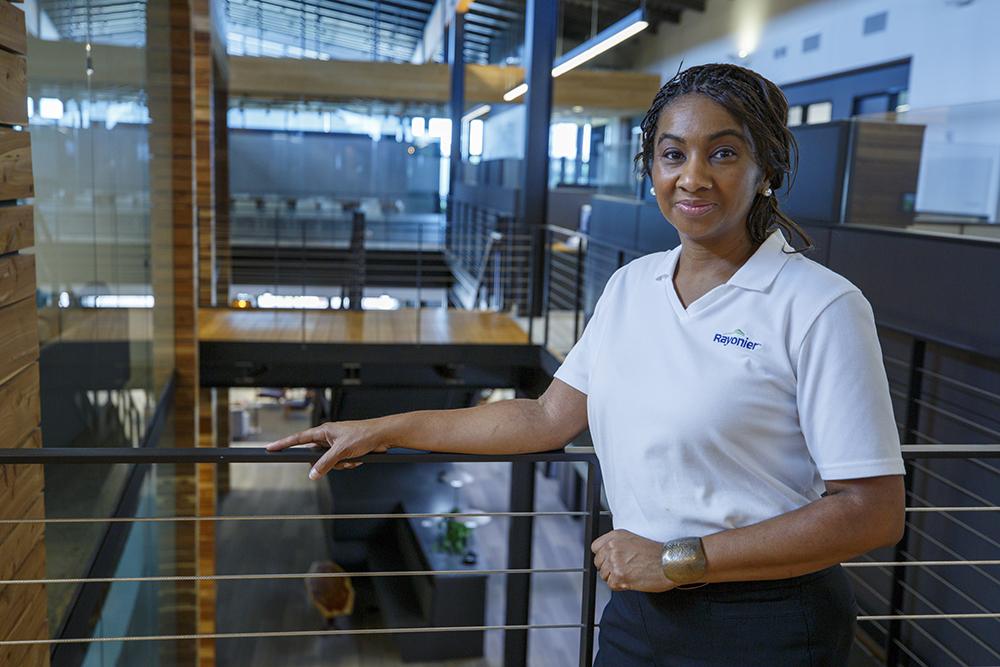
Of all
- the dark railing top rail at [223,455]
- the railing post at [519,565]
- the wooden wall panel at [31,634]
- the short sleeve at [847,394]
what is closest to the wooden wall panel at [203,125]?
the railing post at [519,565]

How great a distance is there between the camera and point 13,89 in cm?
150

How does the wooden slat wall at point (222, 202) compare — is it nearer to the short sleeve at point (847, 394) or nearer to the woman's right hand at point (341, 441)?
the woman's right hand at point (341, 441)

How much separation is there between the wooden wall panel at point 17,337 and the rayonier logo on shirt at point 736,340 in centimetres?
114

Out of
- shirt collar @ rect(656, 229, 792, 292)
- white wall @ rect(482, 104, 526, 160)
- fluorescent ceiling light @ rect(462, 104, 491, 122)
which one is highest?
fluorescent ceiling light @ rect(462, 104, 491, 122)

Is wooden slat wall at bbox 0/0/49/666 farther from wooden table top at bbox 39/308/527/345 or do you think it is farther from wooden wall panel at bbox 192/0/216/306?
wooden wall panel at bbox 192/0/216/306

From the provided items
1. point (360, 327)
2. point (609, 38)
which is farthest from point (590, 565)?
point (360, 327)

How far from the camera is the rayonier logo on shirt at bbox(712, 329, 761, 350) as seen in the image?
0.78 m

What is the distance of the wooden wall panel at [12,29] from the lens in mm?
1428

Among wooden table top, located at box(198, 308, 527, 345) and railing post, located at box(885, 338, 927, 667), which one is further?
wooden table top, located at box(198, 308, 527, 345)

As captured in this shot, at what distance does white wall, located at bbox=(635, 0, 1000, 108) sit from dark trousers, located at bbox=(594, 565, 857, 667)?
15.2 feet

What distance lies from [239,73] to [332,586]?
589cm

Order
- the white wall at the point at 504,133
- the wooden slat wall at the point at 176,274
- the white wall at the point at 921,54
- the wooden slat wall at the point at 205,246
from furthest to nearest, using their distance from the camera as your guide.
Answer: the white wall at the point at 504,133 → the wooden slat wall at the point at 205,246 → the wooden slat wall at the point at 176,274 → the white wall at the point at 921,54

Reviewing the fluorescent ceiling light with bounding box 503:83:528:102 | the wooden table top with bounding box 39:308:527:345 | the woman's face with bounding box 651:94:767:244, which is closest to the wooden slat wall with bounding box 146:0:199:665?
the wooden table top with bounding box 39:308:527:345

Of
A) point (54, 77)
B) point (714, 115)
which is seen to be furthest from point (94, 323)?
point (714, 115)
